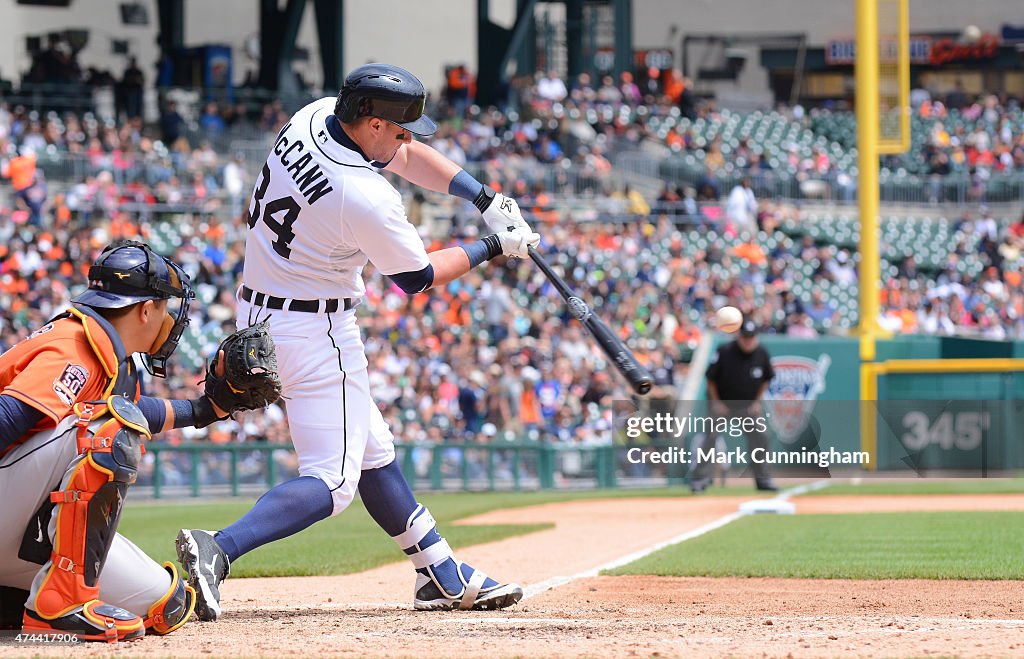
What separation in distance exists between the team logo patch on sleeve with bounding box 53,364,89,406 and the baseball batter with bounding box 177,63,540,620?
29.0 inches

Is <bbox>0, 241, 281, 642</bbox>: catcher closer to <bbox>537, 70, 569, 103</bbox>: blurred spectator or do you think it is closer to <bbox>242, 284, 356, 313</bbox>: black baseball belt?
<bbox>242, 284, 356, 313</bbox>: black baseball belt

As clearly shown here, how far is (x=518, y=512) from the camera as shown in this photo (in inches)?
455

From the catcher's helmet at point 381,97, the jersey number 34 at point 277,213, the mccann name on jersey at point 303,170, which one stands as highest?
the catcher's helmet at point 381,97

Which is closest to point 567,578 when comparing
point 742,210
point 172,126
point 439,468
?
point 439,468

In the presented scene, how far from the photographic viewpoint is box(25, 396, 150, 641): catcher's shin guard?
397cm

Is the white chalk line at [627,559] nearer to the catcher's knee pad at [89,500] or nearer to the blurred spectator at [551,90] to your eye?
the catcher's knee pad at [89,500]

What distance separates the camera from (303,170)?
15.4 ft

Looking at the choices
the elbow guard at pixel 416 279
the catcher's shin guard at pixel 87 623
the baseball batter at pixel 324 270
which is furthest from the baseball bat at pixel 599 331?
the catcher's shin guard at pixel 87 623

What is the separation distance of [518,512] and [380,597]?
5831mm

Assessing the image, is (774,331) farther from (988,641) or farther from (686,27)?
(686,27)

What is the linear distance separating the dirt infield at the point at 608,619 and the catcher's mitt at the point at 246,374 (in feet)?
2.45

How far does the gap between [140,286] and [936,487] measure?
10.2 m

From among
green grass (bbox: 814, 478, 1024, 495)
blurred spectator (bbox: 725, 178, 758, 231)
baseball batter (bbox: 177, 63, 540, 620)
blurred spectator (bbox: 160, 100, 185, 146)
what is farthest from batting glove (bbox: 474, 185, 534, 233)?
blurred spectator (bbox: 160, 100, 185, 146)

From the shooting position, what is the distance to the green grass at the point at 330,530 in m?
7.36
